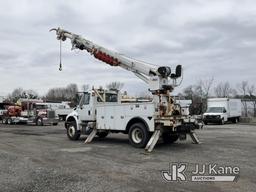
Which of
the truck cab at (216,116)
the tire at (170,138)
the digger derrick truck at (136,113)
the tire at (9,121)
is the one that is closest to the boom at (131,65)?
the digger derrick truck at (136,113)

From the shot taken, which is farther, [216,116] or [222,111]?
[222,111]

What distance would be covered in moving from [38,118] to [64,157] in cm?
2612

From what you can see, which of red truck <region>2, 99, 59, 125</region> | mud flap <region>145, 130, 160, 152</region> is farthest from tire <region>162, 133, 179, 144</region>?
red truck <region>2, 99, 59, 125</region>

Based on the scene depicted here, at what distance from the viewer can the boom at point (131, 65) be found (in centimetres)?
1695

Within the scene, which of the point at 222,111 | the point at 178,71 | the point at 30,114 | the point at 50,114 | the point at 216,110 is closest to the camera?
the point at 178,71

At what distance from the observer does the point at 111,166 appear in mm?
11836

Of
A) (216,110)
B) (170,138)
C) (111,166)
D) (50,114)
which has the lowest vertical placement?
(111,166)

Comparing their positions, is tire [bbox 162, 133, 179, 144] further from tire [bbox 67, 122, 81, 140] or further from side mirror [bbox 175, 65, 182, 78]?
tire [bbox 67, 122, 81, 140]

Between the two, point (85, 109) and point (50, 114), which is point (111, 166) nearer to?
point (85, 109)

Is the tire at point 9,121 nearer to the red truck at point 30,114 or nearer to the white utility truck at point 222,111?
the red truck at point 30,114

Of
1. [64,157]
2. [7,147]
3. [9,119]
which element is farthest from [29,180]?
[9,119]

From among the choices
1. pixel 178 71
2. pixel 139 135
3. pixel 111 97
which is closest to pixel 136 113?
pixel 139 135

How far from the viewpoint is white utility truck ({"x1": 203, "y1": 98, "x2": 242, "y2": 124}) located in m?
42.4

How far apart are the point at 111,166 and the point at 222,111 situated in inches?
1311
